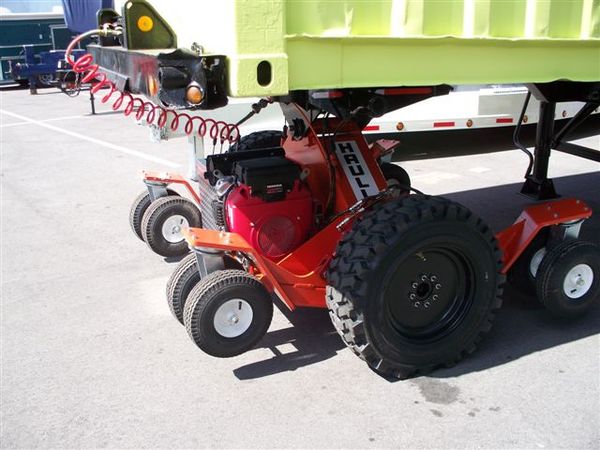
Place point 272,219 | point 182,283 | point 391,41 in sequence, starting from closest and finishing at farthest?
point 391,41 → point 182,283 → point 272,219

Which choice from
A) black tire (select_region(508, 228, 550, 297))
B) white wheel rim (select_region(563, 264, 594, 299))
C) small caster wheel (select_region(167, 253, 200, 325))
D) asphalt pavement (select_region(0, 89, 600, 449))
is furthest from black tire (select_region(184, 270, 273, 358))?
white wheel rim (select_region(563, 264, 594, 299))

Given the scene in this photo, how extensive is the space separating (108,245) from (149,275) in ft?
2.85

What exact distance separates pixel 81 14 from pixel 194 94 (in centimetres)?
325

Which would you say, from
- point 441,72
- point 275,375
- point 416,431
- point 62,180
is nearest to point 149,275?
point 275,375

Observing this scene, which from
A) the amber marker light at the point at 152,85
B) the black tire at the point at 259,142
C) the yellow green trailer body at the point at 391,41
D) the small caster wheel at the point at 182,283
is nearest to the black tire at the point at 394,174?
the black tire at the point at 259,142

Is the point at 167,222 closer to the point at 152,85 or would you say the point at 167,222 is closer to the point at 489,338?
the point at 152,85

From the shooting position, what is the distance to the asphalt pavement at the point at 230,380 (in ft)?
9.76

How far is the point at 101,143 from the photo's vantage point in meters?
10.5

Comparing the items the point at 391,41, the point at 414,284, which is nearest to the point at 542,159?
the point at 414,284

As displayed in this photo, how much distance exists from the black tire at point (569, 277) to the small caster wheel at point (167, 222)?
2.63 meters

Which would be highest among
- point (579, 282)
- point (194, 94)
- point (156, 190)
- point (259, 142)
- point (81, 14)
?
point (81, 14)

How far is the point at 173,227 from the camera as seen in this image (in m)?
4.98

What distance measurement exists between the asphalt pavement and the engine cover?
571mm

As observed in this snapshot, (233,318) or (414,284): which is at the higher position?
(414,284)
